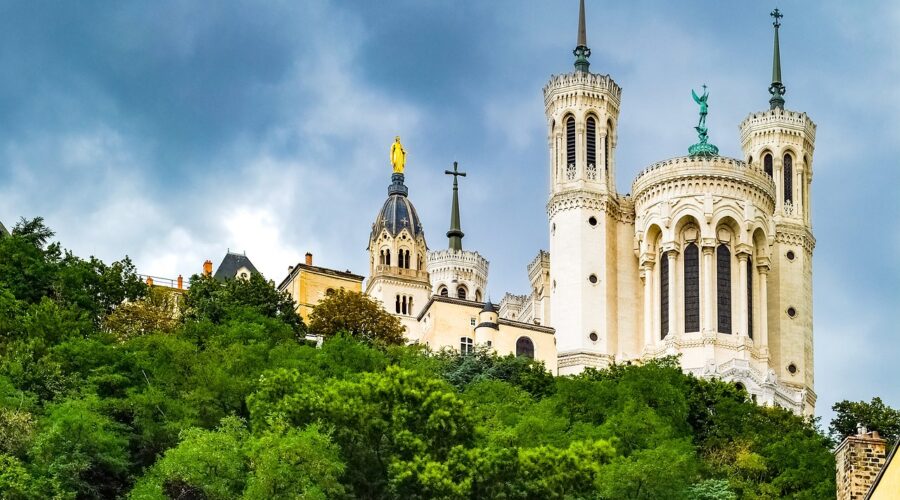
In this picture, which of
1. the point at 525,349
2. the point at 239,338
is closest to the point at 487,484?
the point at 239,338

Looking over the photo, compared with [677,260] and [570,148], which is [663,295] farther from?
[570,148]

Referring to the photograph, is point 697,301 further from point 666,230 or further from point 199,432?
point 199,432

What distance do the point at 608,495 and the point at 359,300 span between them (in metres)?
31.9

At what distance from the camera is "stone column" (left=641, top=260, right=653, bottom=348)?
8248 cm

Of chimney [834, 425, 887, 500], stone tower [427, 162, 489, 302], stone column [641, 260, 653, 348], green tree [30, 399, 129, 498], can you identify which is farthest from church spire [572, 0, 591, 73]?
chimney [834, 425, 887, 500]

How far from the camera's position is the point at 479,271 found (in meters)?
119

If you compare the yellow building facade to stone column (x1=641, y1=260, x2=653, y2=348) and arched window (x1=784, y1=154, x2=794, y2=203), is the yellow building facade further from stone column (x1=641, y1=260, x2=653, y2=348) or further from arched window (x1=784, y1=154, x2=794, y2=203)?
arched window (x1=784, y1=154, x2=794, y2=203)

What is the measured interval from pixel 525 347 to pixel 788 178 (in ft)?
66.1

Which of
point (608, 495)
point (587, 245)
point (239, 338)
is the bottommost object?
point (608, 495)

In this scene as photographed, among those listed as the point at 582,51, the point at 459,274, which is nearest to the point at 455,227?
the point at 459,274

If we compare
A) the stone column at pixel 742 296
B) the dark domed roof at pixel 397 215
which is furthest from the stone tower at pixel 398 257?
the stone column at pixel 742 296

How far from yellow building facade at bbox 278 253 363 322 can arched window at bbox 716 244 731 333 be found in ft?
58.0

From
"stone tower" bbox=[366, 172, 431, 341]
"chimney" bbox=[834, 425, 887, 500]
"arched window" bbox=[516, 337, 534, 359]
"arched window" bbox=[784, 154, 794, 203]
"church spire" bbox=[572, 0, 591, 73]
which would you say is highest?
"church spire" bbox=[572, 0, 591, 73]

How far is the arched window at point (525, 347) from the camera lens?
82438 millimetres
